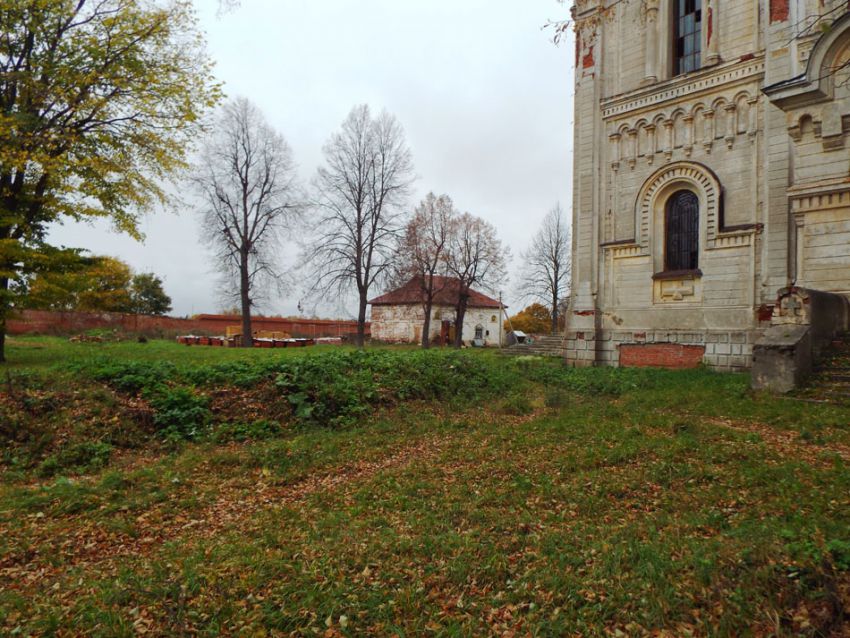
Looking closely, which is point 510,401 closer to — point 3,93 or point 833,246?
point 833,246

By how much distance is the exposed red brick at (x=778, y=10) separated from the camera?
13.7m

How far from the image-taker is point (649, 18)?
16688 millimetres

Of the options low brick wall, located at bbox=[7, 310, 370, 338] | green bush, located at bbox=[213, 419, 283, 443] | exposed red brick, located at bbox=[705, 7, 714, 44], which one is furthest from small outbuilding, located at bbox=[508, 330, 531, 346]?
green bush, located at bbox=[213, 419, 283, 443]

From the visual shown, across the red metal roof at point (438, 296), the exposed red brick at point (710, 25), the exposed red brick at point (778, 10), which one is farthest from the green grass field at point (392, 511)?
the red metal roof at point (438, 296)

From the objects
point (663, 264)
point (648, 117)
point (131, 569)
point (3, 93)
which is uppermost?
point (648, 117)

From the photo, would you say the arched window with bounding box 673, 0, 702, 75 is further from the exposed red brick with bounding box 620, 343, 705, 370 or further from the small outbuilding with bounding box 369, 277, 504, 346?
the small outbuilding with bounding box 369, 277, 504, 346

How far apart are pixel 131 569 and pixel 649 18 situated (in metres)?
20.3

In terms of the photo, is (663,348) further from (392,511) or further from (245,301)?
(245,301)

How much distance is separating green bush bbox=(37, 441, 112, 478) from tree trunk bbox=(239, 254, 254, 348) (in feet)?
81.7

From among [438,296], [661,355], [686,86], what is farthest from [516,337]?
[686,86]

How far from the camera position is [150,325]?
3641 centimetres

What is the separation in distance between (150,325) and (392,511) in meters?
37.2

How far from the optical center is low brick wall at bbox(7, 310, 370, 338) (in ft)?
99.1

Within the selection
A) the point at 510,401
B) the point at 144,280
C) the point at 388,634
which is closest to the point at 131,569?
the point at 388,634
